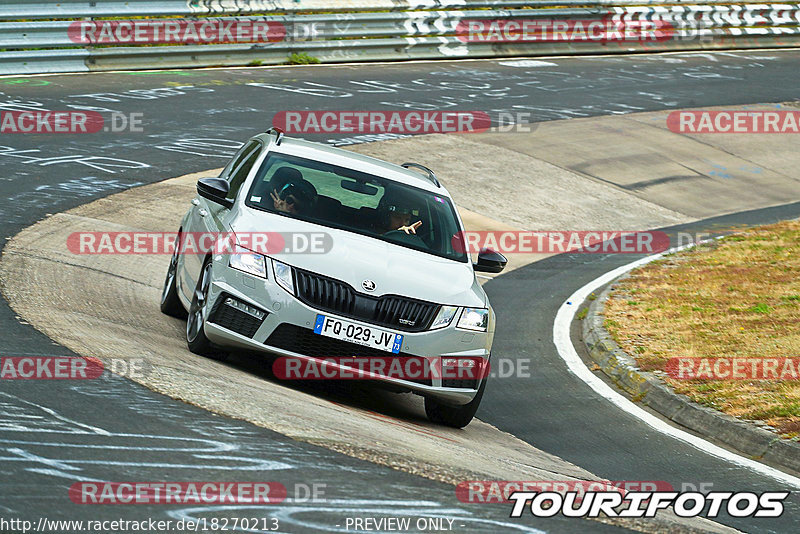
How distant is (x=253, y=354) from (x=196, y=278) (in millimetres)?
1113

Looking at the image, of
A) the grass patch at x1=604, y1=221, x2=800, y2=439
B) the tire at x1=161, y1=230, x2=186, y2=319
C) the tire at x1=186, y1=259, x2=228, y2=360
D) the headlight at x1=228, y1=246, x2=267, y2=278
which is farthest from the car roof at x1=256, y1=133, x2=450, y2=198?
the grass patch at x1=604, y1=221, x2=800, y2=439

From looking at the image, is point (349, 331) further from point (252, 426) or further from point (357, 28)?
point (357, 28)

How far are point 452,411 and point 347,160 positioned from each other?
2.43 m

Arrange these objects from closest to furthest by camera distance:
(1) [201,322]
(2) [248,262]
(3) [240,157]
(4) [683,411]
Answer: (2) [248,262], (1) [201,322], (4) [683,411], (3) [240,157]

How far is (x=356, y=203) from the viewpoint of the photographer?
29.0 feet

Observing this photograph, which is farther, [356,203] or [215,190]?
[356,203]

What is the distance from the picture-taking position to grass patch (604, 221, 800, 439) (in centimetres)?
933

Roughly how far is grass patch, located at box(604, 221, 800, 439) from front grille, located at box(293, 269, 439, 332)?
10.3ft

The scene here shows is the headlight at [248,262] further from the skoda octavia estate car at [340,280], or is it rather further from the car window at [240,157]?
the car window at [240,157]

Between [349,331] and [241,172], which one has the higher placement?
[241,172]

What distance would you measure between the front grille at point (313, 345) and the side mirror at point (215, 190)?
1552 millimetres

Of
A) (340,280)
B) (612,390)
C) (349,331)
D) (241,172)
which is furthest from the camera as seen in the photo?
(612,390)

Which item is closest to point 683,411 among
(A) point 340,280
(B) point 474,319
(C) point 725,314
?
(B) point 474,319

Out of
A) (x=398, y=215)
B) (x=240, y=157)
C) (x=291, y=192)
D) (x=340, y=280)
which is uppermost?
(x=240, y=157)
